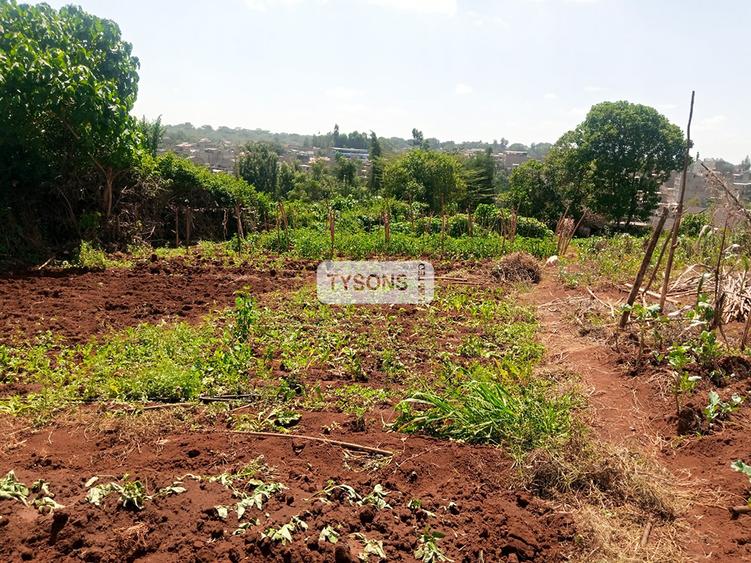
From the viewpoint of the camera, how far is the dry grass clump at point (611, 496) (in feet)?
8.58

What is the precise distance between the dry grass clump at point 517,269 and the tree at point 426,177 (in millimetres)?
12541

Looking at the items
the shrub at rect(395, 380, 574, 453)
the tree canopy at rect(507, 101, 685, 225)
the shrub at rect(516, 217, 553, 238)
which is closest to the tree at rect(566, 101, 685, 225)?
the tree canopy at rect(507, 101, 685, 225)

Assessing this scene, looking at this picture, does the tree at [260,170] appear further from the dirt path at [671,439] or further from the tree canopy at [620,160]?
the dirt path at [671,439]

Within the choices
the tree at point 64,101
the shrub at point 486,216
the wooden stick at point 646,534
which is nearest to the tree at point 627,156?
the shrub at point 486,216

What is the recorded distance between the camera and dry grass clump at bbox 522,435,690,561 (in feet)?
8.58

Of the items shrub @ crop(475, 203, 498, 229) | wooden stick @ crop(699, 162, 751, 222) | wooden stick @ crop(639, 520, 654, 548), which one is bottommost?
wooden stick @ crop(639, 520, 654, 548)

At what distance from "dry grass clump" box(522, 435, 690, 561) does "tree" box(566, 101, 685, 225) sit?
67.3 ft

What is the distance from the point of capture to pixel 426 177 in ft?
77.8

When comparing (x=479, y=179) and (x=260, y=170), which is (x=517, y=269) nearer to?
(x=479, y=179)

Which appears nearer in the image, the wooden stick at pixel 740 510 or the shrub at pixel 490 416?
the wooden stick at pixel 740 510

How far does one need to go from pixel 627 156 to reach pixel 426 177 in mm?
8863

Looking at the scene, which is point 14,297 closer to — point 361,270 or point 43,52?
point 43,52

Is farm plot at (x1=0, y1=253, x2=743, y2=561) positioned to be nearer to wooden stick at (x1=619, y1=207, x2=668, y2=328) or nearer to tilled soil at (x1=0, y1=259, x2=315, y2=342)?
tilled soil at (x1=0, y1=259, x2=315, y2=342)

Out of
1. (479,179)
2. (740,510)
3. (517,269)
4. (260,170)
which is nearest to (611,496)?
(740,510)
